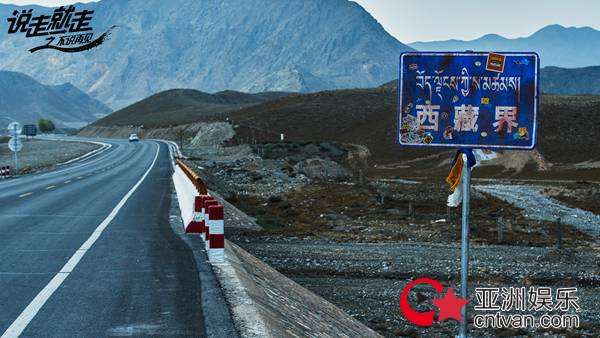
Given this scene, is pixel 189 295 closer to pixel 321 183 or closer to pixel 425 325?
pixel 425 325

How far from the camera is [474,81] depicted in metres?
8.93

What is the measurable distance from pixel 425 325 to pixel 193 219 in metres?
5.54

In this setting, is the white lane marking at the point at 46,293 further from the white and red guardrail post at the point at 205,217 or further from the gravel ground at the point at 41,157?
the gravel ground at the point at 41,157

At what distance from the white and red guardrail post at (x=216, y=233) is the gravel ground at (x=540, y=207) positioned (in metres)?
23.3

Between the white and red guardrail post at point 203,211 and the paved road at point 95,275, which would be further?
the white and red guardrail post at point 203,211

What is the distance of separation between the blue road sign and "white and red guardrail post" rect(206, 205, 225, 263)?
4.00m

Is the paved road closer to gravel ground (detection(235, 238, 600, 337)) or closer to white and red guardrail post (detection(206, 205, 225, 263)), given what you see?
white and red guardrail post (detection(206, 205, 225, 263))

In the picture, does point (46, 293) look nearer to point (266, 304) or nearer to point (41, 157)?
point (266, 304)

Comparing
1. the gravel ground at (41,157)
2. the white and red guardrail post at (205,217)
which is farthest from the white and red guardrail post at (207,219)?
the gravel ground at (41,157)

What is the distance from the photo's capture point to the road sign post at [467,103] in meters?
8.85

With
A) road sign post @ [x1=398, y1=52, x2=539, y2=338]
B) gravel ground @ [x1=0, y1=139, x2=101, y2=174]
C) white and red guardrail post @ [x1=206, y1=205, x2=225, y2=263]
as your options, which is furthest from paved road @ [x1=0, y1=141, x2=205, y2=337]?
gravel ground @ [x1=0, y1=139, x2=101, y2=174]

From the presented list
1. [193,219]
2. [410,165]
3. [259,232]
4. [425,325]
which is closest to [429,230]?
[259,232]

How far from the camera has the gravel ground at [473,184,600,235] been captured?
34.1 meters

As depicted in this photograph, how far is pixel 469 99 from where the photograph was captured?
8.98 m
